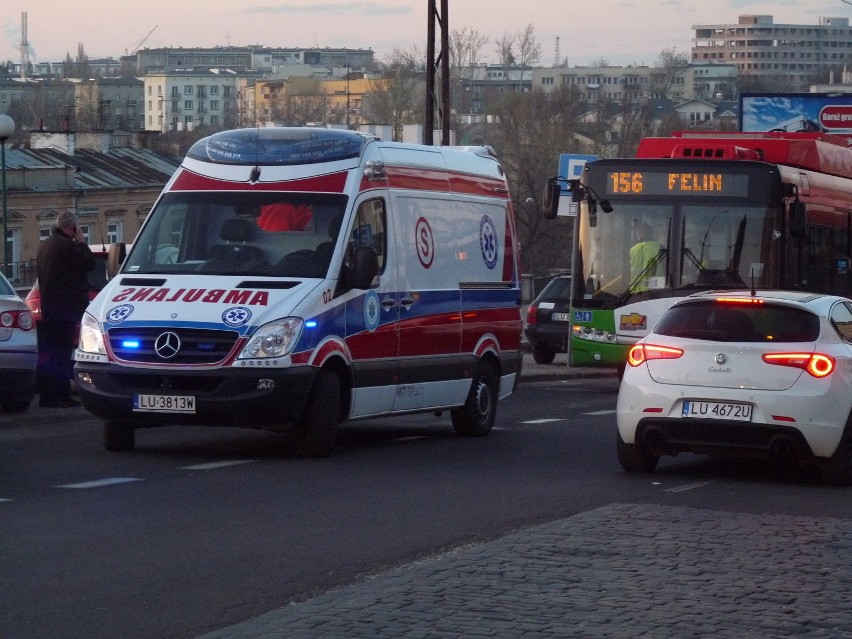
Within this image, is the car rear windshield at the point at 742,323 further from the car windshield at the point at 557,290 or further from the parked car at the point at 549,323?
the car windshield at the point at 557,290

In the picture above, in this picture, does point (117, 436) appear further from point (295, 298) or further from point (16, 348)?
point (16, 348)

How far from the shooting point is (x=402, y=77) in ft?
379

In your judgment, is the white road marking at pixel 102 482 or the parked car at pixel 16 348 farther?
the parked car at pixel 16 348

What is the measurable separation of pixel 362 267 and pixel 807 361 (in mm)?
3489

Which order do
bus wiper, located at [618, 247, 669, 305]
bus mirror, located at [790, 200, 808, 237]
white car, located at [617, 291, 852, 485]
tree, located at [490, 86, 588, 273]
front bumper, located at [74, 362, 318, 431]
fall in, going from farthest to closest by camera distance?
tree, located at [490, 86, 588, 273] < bus wiper, located at [618, 247, 669, 305] < bus mirror, located at [790, 200, 808, 237] < front bumper, located at [74, 362, 318, 431] < white car, located at [617, 291, 852, 485]

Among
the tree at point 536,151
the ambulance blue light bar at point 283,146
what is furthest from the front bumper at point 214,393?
the tree at point 536,151

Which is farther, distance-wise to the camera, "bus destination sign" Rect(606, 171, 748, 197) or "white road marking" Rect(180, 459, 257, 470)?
"bus destination sign" Rect(606, 171, 748, 197)

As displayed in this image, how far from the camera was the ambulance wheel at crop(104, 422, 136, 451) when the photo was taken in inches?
515

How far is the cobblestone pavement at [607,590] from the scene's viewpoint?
683 centimetres

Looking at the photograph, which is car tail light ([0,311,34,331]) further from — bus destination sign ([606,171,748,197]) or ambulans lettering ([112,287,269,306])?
bus destination sign ([606,171,748,197])

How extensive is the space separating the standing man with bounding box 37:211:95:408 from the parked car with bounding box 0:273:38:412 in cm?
64

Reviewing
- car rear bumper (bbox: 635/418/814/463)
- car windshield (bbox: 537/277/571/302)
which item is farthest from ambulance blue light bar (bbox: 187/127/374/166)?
car windshield (bbox: 537/277/571/302)

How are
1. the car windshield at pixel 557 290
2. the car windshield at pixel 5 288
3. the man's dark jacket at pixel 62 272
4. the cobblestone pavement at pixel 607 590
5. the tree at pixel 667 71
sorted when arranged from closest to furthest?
1. the cobblestone pavement at pixel 607 590
2. the car windshield at pixel 5 288
3. the man's dark jacket at pixel 62 272
4. the car windshield at pixel 557 290
5. the tree at pixel 667 71

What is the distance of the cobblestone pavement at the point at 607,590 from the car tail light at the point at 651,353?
2571 mm
